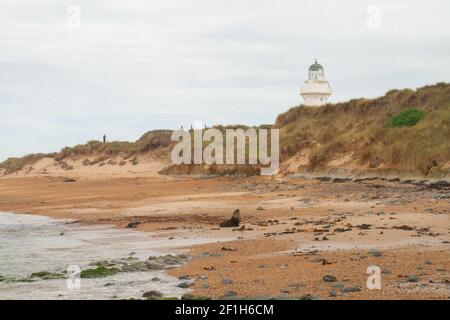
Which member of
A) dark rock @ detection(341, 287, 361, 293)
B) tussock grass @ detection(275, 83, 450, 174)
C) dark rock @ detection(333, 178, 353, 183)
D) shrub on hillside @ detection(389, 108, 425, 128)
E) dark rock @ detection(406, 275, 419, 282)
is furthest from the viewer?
shrub on hillside @ detection(389, 108, 425, 128)

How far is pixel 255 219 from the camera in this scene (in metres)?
18.9

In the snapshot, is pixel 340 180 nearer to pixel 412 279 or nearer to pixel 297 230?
pixel 297 230

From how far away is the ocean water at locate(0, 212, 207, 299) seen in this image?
9.62m

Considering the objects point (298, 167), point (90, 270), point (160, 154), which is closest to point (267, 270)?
point (90, 270)

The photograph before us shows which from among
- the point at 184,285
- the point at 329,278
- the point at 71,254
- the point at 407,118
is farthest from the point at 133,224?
the point at 407,118

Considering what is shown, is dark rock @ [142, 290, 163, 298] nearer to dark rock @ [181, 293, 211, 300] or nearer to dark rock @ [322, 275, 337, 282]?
dark rock @ [181, 293, 211, 300]

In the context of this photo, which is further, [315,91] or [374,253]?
[315,91]

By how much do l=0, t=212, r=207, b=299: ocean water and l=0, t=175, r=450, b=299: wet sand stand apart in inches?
26.2

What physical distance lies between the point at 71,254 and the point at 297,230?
17.3ft

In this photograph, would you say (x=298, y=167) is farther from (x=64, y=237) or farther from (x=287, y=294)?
(x=287, y=294)

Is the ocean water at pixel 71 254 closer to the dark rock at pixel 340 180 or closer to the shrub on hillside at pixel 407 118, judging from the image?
the dark rock at pixel 340 180

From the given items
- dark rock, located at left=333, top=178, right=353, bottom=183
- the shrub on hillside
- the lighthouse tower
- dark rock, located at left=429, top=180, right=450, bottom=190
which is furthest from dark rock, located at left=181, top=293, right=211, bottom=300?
the lighthouse tower

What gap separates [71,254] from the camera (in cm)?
1398
